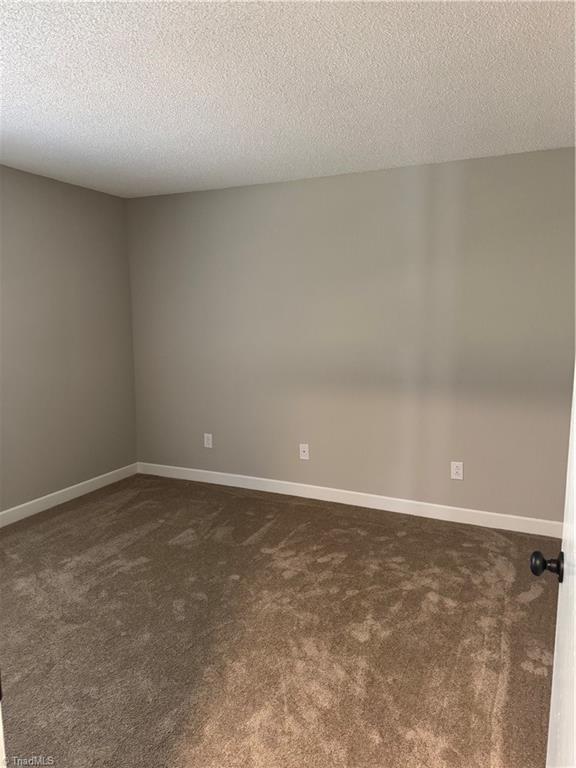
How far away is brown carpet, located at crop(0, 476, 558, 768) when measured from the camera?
1638 millimetres

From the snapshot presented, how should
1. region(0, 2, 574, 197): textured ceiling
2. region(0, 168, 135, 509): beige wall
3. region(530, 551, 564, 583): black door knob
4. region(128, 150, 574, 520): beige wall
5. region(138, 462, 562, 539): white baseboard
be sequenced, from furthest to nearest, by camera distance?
region(0, 168, 135, 509): beige wall → region(138, 462, 562, 539): white baseboard → region(128, 150, 574, 520): beige wall → region(0, 2, 574, 197): textured ceiling → region(530, 551, 564, 583): black door knob

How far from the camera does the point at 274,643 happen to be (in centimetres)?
211

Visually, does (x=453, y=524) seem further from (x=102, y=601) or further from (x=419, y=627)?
(x=102, y=601)

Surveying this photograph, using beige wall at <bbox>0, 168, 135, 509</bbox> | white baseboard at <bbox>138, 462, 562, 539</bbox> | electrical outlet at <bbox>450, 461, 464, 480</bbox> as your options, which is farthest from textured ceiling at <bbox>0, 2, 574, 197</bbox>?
white baseboard at <bbox>138, 462, 562, 539</bbox>

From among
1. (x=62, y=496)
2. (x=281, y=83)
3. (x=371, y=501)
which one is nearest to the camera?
(x=281, y=83)

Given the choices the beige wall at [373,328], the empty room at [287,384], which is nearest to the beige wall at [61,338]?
the empty room at [287,384]

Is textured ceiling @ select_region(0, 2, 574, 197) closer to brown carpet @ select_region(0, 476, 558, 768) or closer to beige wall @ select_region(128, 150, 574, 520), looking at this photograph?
beige wall @ select_region(128, 150, 574, 520)

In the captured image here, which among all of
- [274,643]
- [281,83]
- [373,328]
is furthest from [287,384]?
[281,83]

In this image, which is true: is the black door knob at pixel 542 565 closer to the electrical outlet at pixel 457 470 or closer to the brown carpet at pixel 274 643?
the brown carpet at pixel 274 643

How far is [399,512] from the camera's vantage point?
11.5 ft

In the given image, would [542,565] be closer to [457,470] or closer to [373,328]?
[457,470]

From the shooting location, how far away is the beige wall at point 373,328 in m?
3.05

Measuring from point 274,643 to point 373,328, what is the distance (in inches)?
81.5

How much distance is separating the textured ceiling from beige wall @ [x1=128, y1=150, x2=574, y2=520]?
1.15 ft
